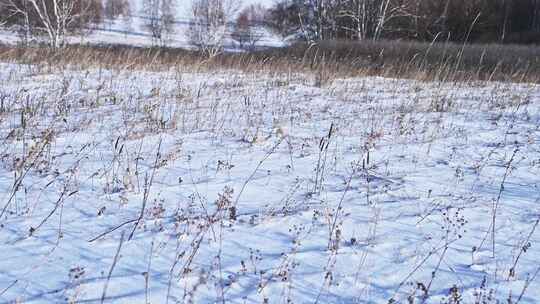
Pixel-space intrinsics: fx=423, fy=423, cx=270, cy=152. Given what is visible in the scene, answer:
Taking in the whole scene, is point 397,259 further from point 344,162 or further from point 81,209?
point 81,209

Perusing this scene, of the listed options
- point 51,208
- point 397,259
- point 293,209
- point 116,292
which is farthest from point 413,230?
point 51,208

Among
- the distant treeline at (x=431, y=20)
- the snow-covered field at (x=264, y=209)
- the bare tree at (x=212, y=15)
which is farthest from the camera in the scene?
the bare tree at (x=212, y=15)

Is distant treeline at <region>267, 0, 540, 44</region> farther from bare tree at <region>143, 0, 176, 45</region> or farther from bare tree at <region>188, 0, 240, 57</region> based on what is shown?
bare tree at <region>143, 0, 176, 45</region>

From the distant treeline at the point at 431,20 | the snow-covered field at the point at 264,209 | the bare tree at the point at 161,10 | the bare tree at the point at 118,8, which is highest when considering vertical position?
the bare tree at the point at 118,8

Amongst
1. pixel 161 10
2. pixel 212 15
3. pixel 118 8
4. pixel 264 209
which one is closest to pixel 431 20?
pixel 212 15

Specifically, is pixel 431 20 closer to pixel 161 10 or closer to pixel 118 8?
pixel 161 10

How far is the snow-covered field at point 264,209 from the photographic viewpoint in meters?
1.92

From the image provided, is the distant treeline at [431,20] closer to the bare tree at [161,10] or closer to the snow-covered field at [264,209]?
the bare tree at [161,10]

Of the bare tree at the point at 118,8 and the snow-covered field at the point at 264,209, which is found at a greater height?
the bare tree at the point at 118,8

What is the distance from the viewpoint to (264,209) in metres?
2.67

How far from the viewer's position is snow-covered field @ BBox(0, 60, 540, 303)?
1.92m

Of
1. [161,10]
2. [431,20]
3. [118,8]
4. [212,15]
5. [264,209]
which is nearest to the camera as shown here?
[264,209]

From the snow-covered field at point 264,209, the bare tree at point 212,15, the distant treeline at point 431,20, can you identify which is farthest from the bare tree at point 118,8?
the snow-covered field at point 264,209

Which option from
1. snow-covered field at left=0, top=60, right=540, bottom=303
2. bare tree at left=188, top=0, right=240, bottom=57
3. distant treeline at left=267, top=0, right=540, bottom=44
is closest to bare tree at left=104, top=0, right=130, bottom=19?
bare tree at left=188, top=0, right=240, bottom=57
